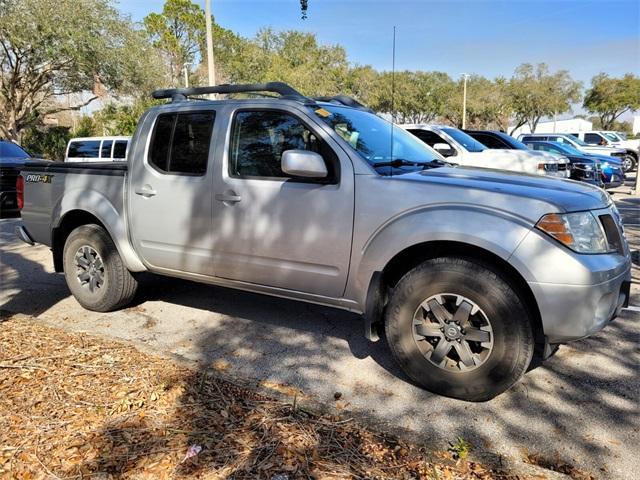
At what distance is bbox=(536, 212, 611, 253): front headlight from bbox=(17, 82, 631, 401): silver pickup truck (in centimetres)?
1

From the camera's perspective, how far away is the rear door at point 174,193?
3.97m

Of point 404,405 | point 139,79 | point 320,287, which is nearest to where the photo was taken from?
point 404,405

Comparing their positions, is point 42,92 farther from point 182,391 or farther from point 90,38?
point 182,391

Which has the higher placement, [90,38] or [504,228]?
[90,38]

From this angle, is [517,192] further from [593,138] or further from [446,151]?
[593,138]

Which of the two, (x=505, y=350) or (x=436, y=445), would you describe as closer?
(x=436, y=445)

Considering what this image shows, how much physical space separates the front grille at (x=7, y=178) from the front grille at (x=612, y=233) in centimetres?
1078

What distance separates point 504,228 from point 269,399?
1689mm

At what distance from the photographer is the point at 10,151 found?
11344mm

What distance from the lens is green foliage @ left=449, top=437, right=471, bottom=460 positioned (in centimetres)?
249

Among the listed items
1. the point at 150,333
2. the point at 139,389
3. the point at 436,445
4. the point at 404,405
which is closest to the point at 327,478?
the point at 436,445

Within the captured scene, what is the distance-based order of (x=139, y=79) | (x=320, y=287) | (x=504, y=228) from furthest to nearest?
1. (x=139, y=79)
2. (x=320, y=287)
3. (x=504, y=228)

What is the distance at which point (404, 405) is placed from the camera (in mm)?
3064

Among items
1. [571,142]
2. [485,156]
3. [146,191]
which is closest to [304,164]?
[146,191]
